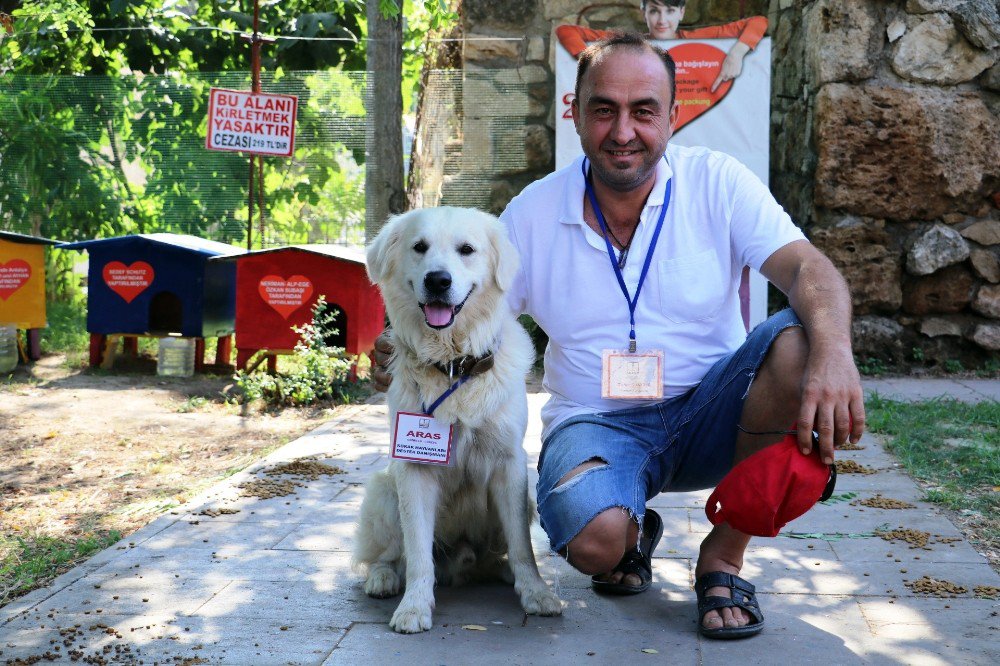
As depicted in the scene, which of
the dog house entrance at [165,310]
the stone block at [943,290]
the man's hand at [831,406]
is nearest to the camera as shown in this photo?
the man's hand at [831,406]

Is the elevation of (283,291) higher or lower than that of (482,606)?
higher

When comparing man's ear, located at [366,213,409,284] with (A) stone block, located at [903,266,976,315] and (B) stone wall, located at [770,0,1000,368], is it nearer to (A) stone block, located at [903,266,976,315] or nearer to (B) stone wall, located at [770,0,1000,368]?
(B) stone wall, located at [770,0,1000,368]

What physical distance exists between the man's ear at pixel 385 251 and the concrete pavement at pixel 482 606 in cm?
100

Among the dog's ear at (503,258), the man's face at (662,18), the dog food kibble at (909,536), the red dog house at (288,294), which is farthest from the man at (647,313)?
the man's face at (662,18)

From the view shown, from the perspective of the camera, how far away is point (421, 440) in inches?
108

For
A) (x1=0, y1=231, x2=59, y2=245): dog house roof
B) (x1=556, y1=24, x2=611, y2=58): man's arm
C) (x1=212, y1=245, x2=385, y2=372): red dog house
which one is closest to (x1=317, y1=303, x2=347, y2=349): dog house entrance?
(x1=212, y1=245, x2=385, y2=372): red dog house

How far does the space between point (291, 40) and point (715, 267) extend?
290 inches

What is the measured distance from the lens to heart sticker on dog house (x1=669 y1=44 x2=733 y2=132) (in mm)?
7008

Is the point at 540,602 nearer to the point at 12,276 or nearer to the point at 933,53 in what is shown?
the point at 933,53

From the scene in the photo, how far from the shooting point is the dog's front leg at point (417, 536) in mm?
2645

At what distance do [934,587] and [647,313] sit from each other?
117 centimetres

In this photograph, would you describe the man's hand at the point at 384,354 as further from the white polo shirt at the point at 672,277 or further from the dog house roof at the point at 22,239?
the dog house roof at the point at 22,239

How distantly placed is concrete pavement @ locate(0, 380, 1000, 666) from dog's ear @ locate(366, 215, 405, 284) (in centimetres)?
100

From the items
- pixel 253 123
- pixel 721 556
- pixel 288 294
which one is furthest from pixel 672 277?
pixel 253 123
